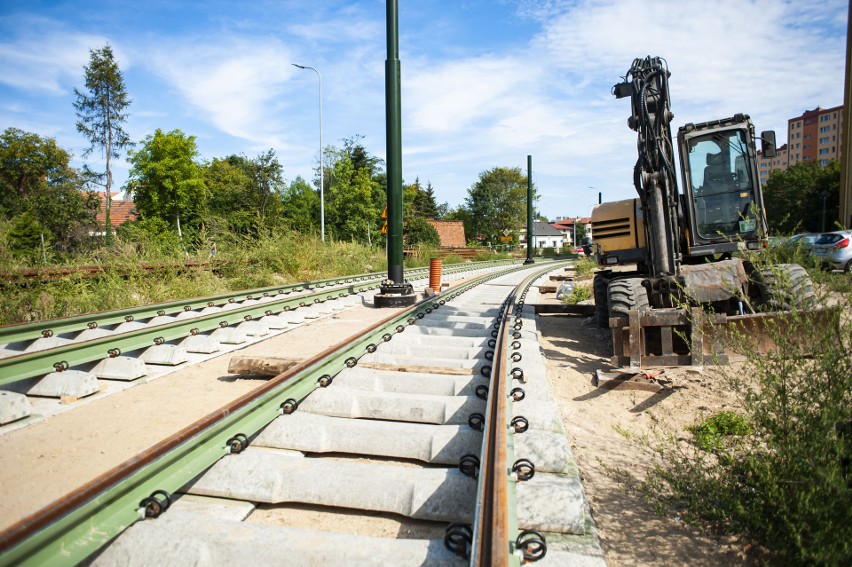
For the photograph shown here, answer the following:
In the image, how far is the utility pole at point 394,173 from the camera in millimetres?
9391

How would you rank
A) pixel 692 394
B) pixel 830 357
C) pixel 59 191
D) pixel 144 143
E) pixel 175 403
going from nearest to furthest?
pixel 830 357 → pixel 175 403 → pixel 692 394 → pixel 59 191 → pixel 144 143

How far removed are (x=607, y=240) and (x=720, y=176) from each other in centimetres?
179

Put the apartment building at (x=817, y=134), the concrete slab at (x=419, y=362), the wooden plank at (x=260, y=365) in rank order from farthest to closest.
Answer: the apartment building at (x=817, y=134) → the wooden plank at (x=260, y=365) → the concrete slab at (x=419, y=362)

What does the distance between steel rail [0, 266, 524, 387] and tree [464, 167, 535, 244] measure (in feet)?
245

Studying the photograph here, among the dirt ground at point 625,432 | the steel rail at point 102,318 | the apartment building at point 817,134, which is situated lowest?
the dirt ground at point 625,432

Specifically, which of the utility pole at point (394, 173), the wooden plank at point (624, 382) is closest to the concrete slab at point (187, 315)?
the utility pole at point (394, 173)

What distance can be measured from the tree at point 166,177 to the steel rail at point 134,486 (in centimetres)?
4875

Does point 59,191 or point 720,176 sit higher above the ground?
point 59,191

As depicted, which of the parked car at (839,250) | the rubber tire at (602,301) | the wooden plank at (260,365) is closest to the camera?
the wooden plank at (260,365)

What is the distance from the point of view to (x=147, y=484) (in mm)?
2266

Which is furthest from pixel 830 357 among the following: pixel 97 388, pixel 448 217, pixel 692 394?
pixel 448 217

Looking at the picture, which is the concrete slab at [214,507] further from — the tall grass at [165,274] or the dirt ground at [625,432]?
the tall grass at [165,274]

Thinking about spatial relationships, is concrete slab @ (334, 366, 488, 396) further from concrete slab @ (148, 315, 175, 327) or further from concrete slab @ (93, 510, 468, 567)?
concrete slab @ (148, 315, 175, 327)

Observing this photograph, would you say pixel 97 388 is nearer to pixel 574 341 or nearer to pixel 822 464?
pixel 822 464
